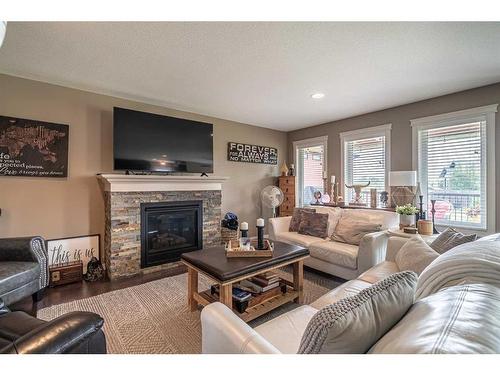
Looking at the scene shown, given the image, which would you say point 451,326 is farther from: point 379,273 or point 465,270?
point 379,273

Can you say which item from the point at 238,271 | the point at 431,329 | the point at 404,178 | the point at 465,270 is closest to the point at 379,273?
the point at 465,270

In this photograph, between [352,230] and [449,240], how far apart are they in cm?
116

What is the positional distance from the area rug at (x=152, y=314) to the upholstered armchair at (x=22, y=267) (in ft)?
0.84

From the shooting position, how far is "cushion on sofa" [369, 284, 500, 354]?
1.68 feet

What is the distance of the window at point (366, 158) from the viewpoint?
147 inches

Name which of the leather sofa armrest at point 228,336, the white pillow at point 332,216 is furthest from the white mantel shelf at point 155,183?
the leather sofa armrest at point 228,336

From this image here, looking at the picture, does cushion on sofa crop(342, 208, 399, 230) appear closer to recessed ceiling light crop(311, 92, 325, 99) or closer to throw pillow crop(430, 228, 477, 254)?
throw pillow crop(430, 228, 477, 254)

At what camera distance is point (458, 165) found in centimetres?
302

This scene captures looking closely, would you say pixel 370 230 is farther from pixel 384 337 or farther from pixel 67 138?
pixel 67 138

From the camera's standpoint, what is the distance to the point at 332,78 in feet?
8.52

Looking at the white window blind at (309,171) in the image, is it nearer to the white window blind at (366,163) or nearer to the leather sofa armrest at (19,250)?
the white window blind at (366,163)

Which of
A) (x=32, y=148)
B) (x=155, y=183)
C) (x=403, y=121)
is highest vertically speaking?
(x=403, y=121)

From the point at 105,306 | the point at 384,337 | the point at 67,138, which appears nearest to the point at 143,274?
the point at 105,306
